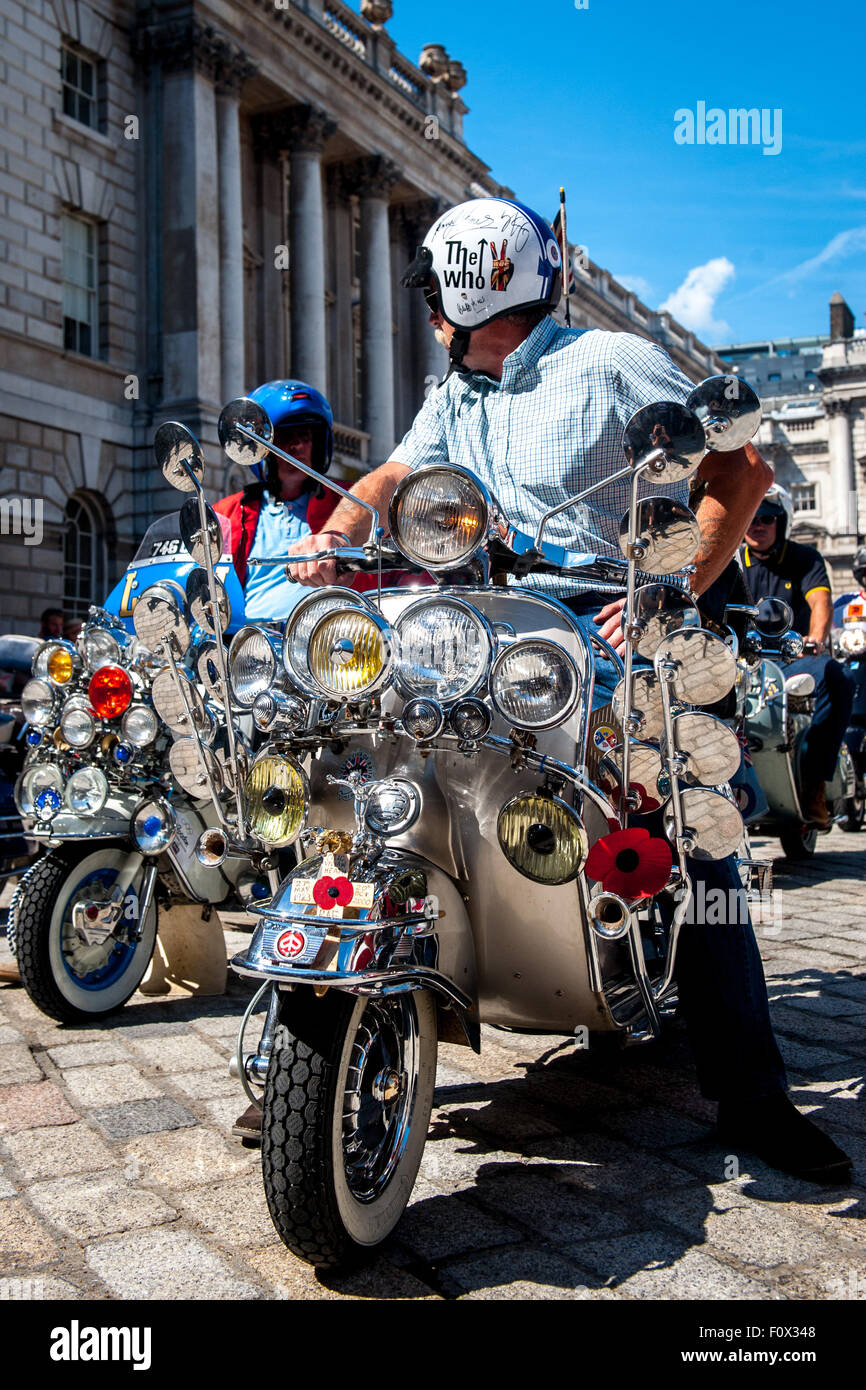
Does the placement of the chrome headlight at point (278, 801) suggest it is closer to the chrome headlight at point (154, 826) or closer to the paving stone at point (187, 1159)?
the paving stone at point (187, 1159)

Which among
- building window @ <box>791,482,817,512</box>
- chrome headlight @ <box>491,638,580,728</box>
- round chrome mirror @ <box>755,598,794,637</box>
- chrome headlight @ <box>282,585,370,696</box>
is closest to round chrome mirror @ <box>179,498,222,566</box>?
chrome headlight @ <box>282,585,370,696</box>

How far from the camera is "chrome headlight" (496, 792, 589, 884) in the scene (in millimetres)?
2223

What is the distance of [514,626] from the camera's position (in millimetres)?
2355

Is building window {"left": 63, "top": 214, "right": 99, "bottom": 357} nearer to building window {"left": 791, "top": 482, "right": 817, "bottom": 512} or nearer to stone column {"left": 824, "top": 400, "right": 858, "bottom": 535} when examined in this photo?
stone column {"left": 824, "top": 400, "right": 858, "bottom": 535}

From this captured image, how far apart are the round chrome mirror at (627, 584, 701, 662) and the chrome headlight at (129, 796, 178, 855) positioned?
1966 mm

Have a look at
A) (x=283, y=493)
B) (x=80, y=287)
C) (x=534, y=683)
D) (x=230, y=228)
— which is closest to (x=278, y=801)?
(x=534, y=683)

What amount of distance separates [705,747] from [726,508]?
2.11 feet

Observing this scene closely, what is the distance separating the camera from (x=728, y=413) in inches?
86.0

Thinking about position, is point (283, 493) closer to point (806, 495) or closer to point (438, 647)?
point (438, 647)

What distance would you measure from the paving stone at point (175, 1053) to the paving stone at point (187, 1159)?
21.7 inches

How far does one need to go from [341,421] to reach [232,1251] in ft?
96.2

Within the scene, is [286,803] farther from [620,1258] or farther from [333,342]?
[333,342]

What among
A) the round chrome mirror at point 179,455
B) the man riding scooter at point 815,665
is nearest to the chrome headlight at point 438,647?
the round chrome mirror at point 179,455
